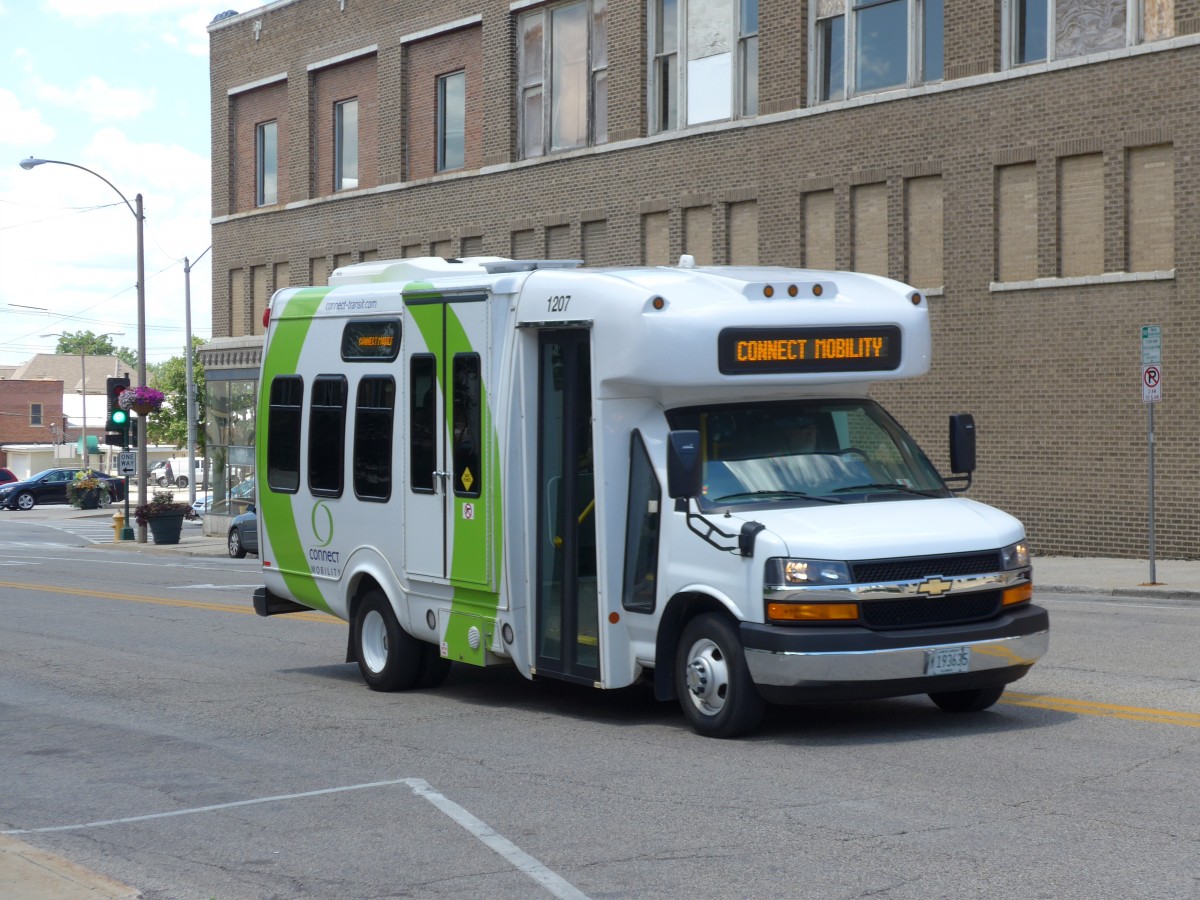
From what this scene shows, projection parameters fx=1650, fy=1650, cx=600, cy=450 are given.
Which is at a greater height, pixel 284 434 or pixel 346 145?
pixel 346 145

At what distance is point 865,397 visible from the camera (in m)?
10.3

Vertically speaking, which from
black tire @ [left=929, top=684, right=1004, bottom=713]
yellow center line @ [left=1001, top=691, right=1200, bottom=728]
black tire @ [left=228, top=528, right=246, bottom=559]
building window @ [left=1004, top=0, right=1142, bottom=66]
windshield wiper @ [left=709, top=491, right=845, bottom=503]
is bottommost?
black tire @ [left=228, top=528, right=246, bottom=559]

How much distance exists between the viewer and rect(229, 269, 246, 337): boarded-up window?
146 ft

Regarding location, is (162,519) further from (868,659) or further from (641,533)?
(868,659)

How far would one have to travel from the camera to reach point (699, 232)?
31.0m

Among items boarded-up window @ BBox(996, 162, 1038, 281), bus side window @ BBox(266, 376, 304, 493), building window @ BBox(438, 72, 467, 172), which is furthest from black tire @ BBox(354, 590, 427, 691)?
building window @ BBox(438, 72, 467, 172)

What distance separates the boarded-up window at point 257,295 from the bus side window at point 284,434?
3106 centimetres

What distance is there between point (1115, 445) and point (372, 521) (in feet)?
50.2

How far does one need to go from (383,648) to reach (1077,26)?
56.4 ft

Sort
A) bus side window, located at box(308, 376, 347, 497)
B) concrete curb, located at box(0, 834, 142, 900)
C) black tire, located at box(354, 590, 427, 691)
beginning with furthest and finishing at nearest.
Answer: bus side window, located at box(308, 376, 347, 497)
black tire, located at box(354, 590, 427, 691)
concrete curb, located at box(0, 834, 142, 900)

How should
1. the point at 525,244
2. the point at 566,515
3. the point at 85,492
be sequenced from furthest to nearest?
the point at 85,492
the point at 525,244
the point at 566,515

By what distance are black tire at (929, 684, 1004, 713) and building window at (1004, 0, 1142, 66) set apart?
1665 cm

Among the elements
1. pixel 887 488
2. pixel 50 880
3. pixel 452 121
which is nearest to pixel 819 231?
pixel 452 121

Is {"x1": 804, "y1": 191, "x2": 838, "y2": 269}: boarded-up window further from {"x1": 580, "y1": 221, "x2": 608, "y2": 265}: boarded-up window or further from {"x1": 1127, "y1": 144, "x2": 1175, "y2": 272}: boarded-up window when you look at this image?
{"x1": 1127, "y1": 144, "x2": 1175, "y2": 272}: boarded-up window
